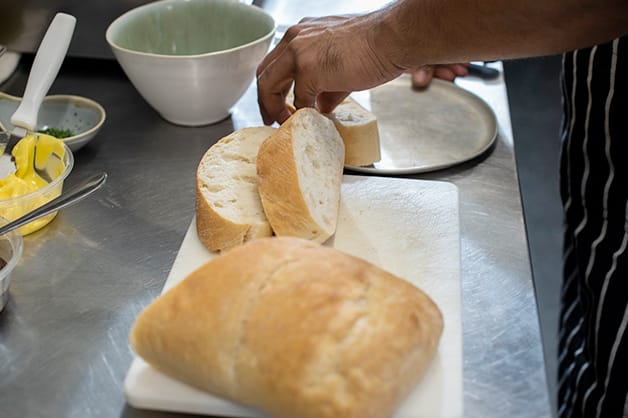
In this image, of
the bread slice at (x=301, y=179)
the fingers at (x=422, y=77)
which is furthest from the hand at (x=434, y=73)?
the bread slice at (x=301, y=179)

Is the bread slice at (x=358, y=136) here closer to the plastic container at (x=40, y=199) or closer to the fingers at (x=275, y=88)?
the fingers at (x=275, y=88)

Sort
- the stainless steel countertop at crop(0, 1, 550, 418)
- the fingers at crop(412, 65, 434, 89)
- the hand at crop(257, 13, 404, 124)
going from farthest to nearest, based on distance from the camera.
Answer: the fingers at crop(412, 65, 434, 89), the hand at crop(257, 13, 404, 124), the stainless steel countertop at crop(0, 1, 550, 418)

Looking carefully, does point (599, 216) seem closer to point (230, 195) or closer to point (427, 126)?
point (427, 126)

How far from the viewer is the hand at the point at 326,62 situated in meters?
0.87

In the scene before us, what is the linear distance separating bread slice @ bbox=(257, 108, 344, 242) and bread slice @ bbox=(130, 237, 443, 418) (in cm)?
14

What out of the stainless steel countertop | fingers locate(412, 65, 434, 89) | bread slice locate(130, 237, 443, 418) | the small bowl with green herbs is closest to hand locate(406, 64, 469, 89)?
fingers locate(412, 65, 434, 89)

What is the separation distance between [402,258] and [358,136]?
24cm

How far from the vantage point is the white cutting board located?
599mm

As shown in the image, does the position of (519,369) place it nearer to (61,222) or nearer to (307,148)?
(307,148)

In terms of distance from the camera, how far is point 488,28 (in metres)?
0.77

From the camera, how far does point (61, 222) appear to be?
899mm

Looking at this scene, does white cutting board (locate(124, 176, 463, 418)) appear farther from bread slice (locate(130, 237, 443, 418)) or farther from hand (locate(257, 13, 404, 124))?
hand (locate(257, 13, 404, 124))

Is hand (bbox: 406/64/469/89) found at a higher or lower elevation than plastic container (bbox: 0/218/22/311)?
lower

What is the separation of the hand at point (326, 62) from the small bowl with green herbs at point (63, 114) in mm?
311
